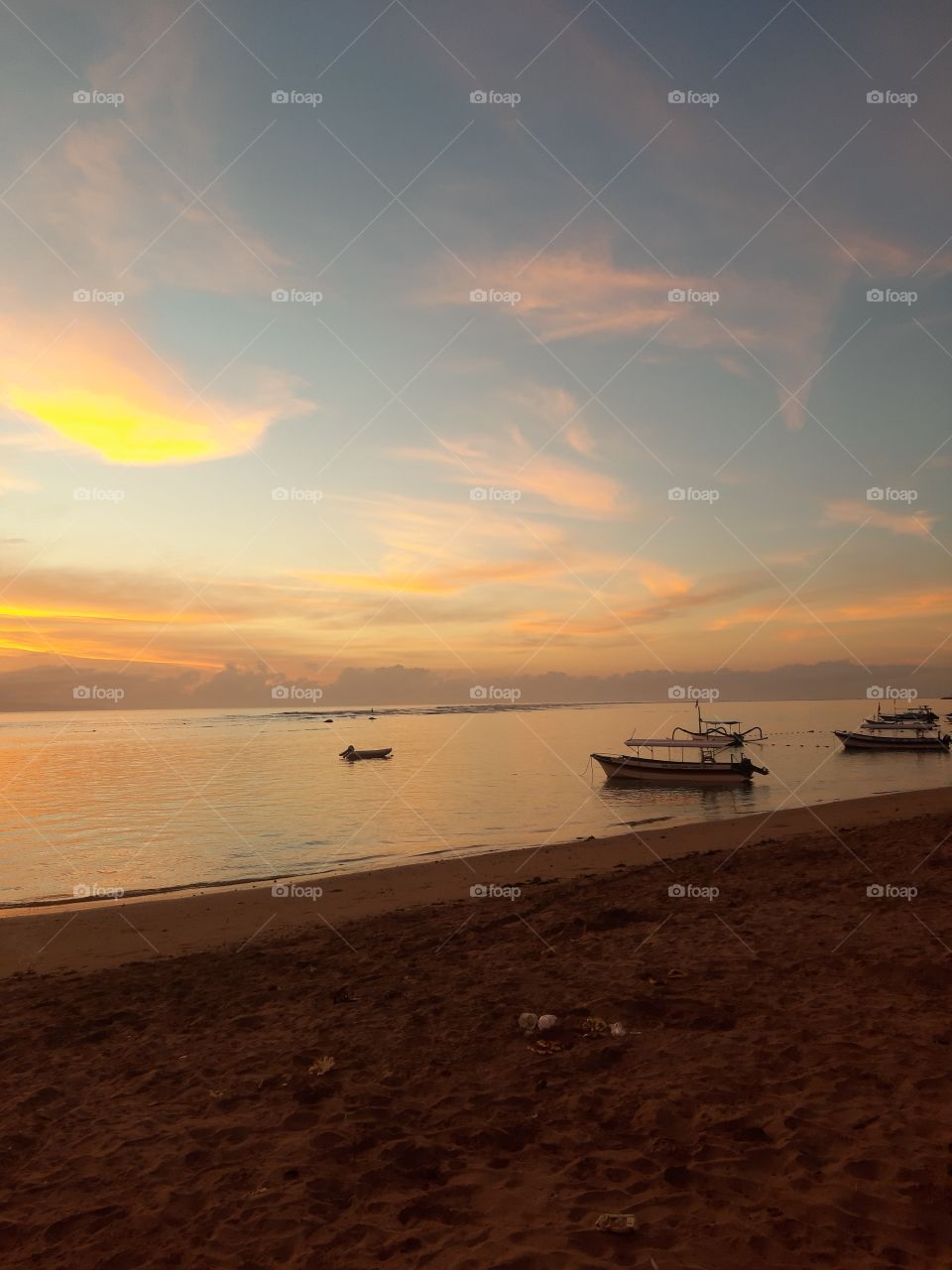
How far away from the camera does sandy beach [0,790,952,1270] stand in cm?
469

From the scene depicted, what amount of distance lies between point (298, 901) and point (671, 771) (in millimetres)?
34499

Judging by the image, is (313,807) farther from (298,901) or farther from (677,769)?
(677,769)

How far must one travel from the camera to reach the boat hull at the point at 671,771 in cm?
4566

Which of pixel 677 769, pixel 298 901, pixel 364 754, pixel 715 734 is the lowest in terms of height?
pixel 298 901

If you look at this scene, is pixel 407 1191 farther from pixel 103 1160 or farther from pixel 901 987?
pixel 901 987

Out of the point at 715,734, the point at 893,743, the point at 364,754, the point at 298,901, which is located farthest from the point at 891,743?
the point at 298,901

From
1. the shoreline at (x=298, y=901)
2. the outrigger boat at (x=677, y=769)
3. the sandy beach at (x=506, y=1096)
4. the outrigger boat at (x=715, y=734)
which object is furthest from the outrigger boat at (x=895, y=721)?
the sandy beach at (x=506, y=1096)

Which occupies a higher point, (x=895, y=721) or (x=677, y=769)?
(x=895, y=721)

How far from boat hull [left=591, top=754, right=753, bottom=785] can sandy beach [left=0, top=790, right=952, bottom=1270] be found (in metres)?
34.5

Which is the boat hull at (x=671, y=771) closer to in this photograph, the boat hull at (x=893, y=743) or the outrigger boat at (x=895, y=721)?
the boat hull at (x=893, y=743)

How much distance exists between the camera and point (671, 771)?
1860 inches

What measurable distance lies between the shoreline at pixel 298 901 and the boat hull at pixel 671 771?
19571 mm

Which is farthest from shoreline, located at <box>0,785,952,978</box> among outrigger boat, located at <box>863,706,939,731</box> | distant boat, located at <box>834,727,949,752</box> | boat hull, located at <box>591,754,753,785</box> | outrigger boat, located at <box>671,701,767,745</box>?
outrigger boat, located at <box>863,706,939,731</box>

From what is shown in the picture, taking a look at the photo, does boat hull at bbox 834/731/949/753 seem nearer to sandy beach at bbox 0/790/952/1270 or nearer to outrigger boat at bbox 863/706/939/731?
outrigger boat at bbox 863/706/939/731
